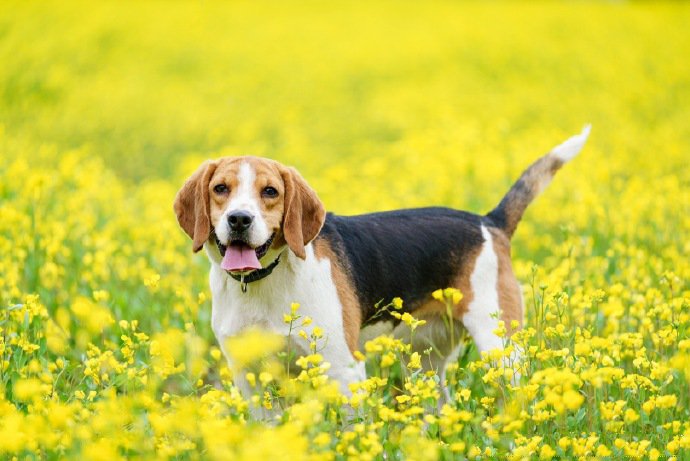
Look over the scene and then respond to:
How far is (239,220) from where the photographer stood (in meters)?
4.46

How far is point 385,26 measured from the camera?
93.9 ft

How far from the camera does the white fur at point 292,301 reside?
15.6 feet

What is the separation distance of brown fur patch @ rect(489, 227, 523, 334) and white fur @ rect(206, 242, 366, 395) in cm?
102

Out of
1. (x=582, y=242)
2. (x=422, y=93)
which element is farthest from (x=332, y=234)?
(x=422, y=93)

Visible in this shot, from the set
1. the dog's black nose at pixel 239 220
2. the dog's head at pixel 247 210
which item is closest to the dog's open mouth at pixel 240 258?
the dog's head at pixel 247 210

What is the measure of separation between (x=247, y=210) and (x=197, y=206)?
40 cm

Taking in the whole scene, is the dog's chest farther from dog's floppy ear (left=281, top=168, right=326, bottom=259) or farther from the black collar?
dog's floppy ear (left=281, top=168, right=326, bottom=259)

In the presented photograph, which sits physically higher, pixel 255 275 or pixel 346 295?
pixel 255 275

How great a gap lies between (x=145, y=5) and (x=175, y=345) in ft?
82.2

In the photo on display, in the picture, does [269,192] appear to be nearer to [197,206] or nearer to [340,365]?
[197,206]

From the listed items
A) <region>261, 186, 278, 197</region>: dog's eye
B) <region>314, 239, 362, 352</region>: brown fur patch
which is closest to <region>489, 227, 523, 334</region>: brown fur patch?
<region>314, 239, 362, 352</region>: brown fur patch

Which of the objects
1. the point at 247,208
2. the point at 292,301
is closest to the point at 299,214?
the point at 247,208

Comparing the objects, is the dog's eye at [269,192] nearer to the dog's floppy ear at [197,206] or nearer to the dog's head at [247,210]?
the dog's head at [247,210]

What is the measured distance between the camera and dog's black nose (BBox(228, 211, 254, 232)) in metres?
4.45
